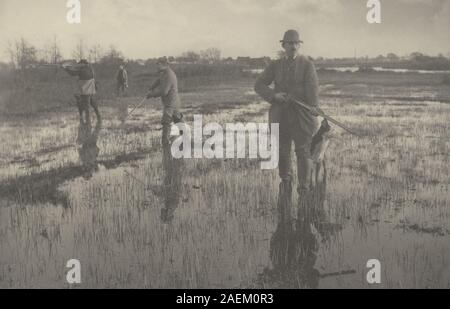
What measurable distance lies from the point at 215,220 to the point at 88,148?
5.58 m

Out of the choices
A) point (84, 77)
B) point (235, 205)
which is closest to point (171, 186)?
point (235, 205)

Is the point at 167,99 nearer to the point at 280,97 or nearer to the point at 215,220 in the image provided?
the point at 280,97

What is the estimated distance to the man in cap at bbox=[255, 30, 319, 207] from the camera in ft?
21.6

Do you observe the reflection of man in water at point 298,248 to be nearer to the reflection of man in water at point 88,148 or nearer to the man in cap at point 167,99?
the man in cap at point 167,99

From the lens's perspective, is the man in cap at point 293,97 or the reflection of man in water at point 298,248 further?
the man in cap at point 293,97

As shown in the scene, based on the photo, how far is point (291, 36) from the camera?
6.41m

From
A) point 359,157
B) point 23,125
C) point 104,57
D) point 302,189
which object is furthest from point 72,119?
point 104,57

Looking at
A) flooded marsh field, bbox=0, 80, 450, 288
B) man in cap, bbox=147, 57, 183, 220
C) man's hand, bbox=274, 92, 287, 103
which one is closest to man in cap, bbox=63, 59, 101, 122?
flooded marsh field, bbox=0, 80, 450, 288

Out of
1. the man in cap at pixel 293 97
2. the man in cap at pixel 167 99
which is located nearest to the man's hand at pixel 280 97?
the man in cap at pixel 293 97

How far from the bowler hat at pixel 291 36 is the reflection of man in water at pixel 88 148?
392 centimetres

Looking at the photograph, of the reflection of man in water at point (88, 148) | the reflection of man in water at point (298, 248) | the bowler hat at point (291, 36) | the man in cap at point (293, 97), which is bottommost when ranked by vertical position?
the reflection of man in water at point (298, 248)

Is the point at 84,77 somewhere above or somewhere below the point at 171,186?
above

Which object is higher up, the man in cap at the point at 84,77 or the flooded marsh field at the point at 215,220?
the man in cap at the point at 84,77

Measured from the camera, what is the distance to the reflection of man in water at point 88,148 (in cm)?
882
